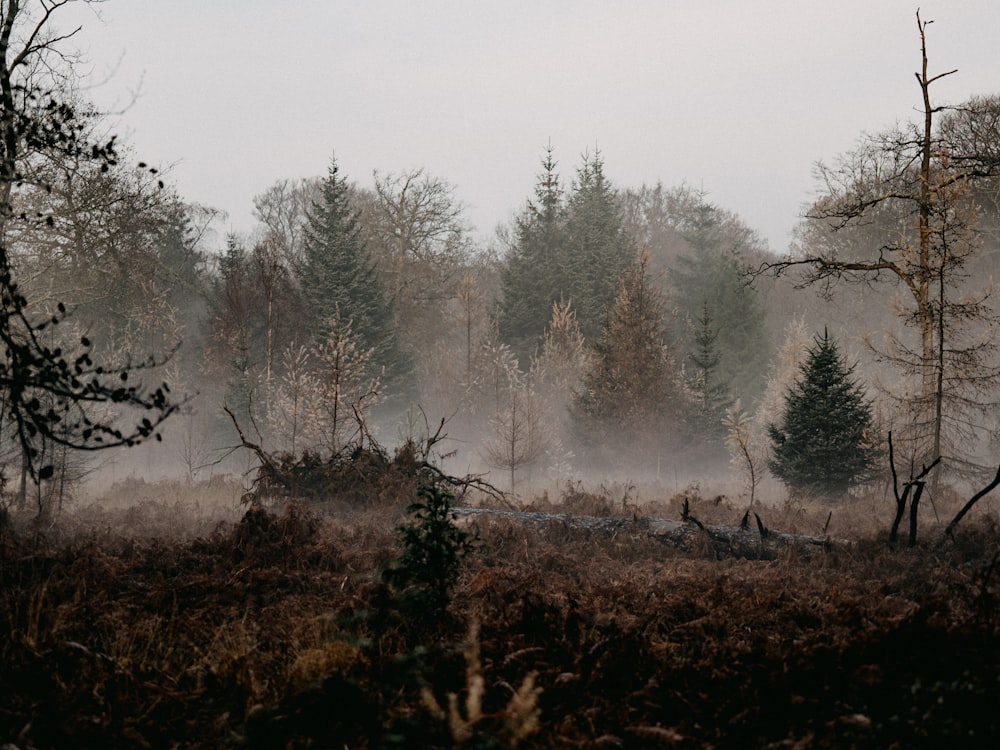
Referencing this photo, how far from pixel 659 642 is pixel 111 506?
14785 mm

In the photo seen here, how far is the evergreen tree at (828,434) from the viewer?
51.3ft

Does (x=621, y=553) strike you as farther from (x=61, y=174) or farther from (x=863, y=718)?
(x=61, y=174)

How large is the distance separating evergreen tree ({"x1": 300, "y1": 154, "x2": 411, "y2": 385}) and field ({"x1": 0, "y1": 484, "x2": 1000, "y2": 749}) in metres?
22.2

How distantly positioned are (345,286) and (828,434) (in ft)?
64.6

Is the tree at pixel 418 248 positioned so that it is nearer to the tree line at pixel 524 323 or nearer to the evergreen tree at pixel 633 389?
the tree line at pixel 524 323

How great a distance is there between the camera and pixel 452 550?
4730 mm

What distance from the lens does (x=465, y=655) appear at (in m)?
3.45

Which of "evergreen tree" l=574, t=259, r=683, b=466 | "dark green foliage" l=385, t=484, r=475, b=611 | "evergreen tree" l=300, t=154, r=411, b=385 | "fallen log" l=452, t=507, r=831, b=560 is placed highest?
"evergreen tree" l=300, t=154, r=411, b=385

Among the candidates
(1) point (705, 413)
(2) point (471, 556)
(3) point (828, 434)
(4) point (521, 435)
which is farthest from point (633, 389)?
(2) point (471, 556)

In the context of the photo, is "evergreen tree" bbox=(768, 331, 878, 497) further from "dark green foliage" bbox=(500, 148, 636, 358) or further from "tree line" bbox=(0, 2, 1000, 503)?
"dark green foliage" bbox=(500, 148, 636, 358)

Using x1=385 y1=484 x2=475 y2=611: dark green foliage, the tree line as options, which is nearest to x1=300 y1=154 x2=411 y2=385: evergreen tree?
the tree line

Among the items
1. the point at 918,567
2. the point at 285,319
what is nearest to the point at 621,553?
the point at 918,567

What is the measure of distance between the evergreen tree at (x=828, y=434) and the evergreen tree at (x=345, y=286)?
17189 millimetres

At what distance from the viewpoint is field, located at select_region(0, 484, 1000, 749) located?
10.4 ft
